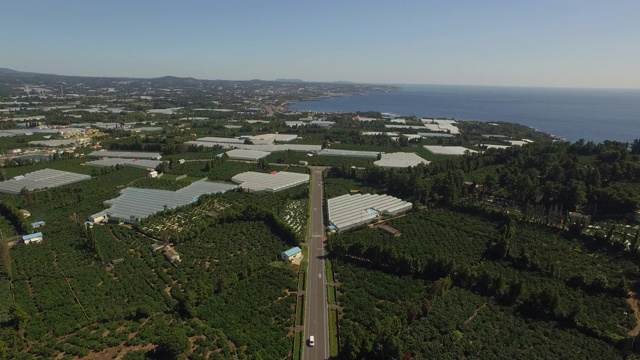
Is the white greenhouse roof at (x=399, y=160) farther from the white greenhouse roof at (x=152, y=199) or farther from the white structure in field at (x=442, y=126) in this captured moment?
the white structure in field at (x=442, y=126)

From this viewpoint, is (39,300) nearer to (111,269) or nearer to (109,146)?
(111,269)

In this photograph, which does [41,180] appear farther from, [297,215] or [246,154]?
[297,215]

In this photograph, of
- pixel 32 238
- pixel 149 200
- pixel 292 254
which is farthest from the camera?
pixel 149 200

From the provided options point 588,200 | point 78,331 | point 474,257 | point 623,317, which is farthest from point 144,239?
point 588,200

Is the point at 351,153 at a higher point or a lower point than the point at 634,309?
higher

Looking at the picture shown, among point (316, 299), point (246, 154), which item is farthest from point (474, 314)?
point (246, 154)
